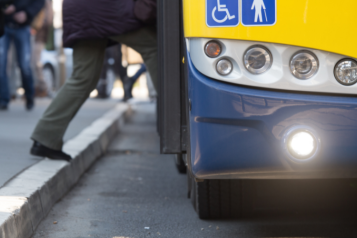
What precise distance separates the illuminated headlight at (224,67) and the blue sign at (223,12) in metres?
0.14

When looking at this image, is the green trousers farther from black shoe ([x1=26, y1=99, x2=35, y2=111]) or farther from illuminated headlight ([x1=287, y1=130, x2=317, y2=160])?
black shoe ([x1=26, y1=99, x2=35, y2=111])

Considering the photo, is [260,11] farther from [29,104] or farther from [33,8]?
[29,104]

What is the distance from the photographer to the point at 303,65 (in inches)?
80.6

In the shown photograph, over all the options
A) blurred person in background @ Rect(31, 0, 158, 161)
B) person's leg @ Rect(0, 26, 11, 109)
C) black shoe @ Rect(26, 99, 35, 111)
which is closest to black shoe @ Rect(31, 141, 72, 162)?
blurred person in background @ Rect(31, 0, 158, 161)

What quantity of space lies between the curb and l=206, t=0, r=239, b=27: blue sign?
46.4 inches

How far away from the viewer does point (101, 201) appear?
11.1 feet

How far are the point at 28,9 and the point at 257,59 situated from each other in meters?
5.56

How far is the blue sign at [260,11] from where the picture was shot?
2.02m

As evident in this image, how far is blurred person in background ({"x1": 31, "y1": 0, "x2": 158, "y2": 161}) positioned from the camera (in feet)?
10.8

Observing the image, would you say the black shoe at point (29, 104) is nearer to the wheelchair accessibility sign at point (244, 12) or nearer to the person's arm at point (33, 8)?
the person's arm at point (33, 8)

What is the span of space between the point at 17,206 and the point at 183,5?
1.17m

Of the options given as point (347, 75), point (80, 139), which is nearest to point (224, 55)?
point (347, 75)

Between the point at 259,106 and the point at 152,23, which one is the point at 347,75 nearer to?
the point at 259,106

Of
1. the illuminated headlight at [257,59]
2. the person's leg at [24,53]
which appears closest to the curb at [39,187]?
the illuminated headlight at [257,59]
